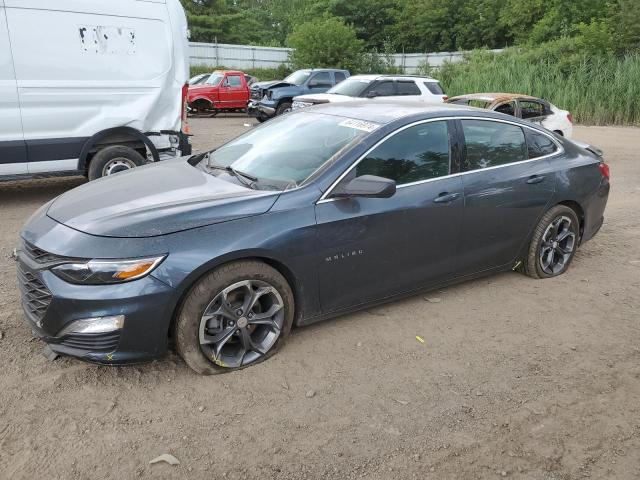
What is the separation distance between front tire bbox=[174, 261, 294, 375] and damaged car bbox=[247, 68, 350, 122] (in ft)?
50.0

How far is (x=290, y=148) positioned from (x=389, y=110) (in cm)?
82

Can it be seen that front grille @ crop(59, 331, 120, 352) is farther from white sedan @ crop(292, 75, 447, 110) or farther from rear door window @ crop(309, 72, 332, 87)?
rear door window @ crop(309, 72, 332, 87)

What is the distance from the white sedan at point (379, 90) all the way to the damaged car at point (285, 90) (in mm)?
3553

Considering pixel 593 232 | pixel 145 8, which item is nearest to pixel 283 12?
pixel 145 8

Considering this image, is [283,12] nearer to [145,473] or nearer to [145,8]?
[145,8]

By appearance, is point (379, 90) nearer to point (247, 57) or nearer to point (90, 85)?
point (90, 85)

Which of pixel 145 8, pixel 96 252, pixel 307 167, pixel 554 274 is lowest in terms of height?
pixel 554 274

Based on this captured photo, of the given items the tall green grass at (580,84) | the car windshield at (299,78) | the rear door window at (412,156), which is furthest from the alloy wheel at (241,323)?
the tall green grass at (580,84)

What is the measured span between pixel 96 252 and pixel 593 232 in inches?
174

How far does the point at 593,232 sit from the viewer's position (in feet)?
17.5

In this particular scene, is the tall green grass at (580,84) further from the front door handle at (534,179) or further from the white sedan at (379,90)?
the front door handle at (534,179)

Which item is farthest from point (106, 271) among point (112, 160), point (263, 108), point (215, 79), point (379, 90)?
point (215, 79)

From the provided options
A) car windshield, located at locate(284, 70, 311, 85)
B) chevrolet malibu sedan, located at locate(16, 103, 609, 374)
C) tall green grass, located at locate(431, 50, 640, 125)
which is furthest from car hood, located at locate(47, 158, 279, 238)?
tall green grass, located at locate(431, 50, 640, 125)

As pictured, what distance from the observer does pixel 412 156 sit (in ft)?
13.2
